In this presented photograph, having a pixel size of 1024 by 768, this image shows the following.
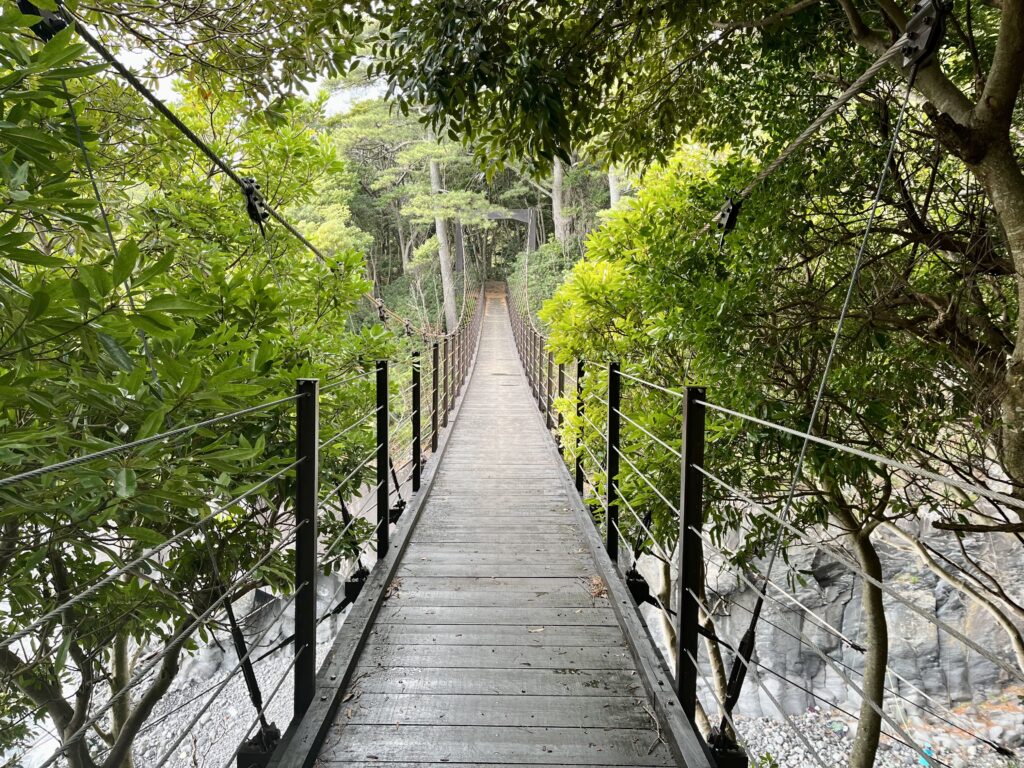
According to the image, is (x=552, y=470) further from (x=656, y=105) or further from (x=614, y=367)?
(x=656, y=105)

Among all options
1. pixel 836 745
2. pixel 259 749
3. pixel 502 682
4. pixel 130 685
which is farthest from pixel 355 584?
pixel 836 745

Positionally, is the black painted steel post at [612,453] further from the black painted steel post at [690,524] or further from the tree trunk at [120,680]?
the tree trunk at [120,680]

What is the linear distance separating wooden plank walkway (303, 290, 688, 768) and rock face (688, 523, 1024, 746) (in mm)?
4360

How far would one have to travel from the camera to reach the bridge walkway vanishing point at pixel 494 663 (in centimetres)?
145

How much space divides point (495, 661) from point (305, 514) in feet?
2.57

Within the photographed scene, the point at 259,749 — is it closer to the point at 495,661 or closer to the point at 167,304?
the point at 495,661

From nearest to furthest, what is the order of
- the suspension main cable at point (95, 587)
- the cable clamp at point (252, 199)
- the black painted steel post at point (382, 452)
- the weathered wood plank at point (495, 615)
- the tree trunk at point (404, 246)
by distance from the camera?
the suspension main cable at point (95, 587), the weathered wood plank at point (495, 615), the cable clamp at point (252, 199), the black painted steel post at point (382, 452), the tree trunk at point (404, 246)

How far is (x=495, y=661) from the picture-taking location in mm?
1819

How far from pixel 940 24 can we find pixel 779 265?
1.20 meters

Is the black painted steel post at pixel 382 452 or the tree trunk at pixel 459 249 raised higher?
the tree trunk at pixel 459 249

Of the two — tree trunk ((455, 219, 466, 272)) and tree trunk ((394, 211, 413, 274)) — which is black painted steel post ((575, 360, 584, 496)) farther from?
tree trunk ((455, 219, 466, 272))

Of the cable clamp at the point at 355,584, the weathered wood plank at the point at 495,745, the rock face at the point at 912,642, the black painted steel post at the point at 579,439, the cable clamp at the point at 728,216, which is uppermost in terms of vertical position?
the cable clamp at the point at 728,216

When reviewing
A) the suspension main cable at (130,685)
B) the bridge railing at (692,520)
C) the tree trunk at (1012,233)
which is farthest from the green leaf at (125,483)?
the tree trunk at (1012,233)

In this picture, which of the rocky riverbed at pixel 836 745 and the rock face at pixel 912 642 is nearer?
the rocky riverbed at pixel 836 745
